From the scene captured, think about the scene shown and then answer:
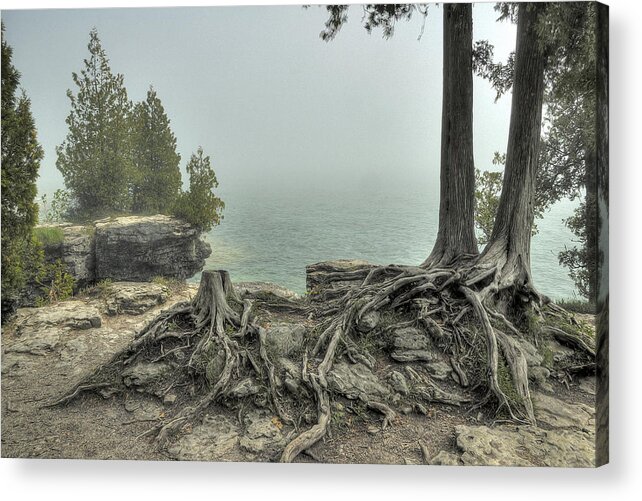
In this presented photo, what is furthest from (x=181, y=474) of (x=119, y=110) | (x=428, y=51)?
(x=428, y=51)

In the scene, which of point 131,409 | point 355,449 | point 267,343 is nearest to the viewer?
point 355,449

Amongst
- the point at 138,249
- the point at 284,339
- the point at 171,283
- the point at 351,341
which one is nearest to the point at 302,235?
the point at 284,339

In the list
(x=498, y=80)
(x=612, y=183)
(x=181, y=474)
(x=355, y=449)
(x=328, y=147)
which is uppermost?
(x=498, y=80)

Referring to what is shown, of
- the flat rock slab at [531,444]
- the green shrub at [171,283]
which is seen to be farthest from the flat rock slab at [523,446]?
the green shrub at [171,283]

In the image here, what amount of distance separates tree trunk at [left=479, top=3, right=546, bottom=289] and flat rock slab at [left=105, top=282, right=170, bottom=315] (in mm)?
3789

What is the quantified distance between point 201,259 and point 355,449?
8.33 feet

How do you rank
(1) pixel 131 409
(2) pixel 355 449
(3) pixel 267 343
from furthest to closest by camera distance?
A: (3) pixel 267 343, (1) pixel 131 409, (2) pixel 355 449

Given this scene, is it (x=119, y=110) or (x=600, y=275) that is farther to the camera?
(x=119, y=110)

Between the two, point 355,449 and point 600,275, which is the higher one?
point 600,275

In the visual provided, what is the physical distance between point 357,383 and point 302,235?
1.67 metres

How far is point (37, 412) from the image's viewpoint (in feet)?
15.0

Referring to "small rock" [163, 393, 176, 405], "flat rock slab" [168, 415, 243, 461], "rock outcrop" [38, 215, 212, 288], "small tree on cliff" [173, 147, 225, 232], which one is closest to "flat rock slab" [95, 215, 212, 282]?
"rock outcrop" [38, 215, 212, 288]

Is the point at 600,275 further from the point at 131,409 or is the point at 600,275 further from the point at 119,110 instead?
the point at 119,110

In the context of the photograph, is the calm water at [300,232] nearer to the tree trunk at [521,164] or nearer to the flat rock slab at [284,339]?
the tree trunk at [521,164]
